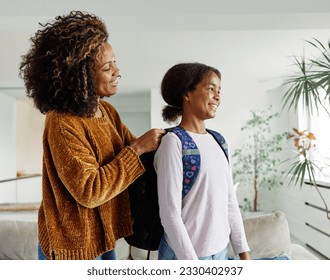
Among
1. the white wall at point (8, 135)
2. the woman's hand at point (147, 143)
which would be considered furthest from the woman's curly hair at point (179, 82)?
the white wall at point (8, 135)

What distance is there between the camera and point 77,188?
674mm

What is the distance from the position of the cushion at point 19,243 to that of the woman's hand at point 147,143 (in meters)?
1.15

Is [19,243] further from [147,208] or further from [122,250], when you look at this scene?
[147,208]

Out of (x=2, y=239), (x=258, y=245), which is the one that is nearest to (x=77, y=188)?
(x=258, y=245)

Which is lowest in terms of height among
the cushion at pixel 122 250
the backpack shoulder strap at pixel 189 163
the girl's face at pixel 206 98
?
the cushion at pixel 122 250

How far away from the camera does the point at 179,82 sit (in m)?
0.79

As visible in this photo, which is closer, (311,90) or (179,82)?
(179,82)

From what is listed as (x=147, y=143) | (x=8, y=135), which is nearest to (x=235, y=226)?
(x=147, y=143)

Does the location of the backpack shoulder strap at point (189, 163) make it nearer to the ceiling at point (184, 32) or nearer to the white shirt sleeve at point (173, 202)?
the white shirt sleeve at point (173, 202)

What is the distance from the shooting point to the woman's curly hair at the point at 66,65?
70 cm

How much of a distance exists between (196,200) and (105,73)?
30 cm

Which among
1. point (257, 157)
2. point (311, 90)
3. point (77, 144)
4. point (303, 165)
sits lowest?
point (257, 157)

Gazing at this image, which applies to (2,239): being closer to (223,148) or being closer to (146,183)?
(146,183)

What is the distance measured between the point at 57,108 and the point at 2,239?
1193 mm
